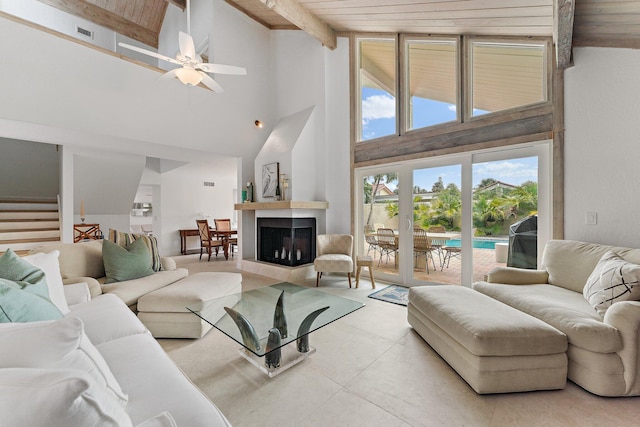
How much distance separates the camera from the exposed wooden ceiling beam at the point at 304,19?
3920 mm

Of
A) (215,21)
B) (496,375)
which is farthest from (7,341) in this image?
(215,21)

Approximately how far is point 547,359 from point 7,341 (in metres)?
2.52

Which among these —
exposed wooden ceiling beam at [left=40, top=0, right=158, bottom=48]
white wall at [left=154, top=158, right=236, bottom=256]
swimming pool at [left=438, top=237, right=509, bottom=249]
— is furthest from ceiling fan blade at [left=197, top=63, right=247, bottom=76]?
exposed wooden ceiling beam at [left=40, top=0, right=158, bottom=48]

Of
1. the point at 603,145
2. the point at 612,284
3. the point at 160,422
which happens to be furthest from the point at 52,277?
the point at 603,145

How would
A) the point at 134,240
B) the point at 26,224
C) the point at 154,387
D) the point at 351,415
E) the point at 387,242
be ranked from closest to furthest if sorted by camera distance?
the point at 154,387 → the point at 351,415 → the point at 134,240 → the point at 387,242 → the point at 26,224

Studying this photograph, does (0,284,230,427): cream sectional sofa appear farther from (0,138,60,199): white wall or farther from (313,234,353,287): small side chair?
(0,138,60,199): white wall

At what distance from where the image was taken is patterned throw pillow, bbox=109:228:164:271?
2.98m

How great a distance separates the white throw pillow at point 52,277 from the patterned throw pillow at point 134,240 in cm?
106

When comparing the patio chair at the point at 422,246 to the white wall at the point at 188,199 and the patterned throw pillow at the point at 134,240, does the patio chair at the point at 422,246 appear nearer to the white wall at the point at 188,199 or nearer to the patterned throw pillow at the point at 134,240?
the patterned throw pillow at the point at 134,240

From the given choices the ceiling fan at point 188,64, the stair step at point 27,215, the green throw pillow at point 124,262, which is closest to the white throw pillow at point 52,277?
the green throw pillow at point 124,262

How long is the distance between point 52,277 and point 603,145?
15.3ft

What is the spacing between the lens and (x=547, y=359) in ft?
5.60

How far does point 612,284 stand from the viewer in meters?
1.85

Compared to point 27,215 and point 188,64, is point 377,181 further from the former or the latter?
point 27,215
